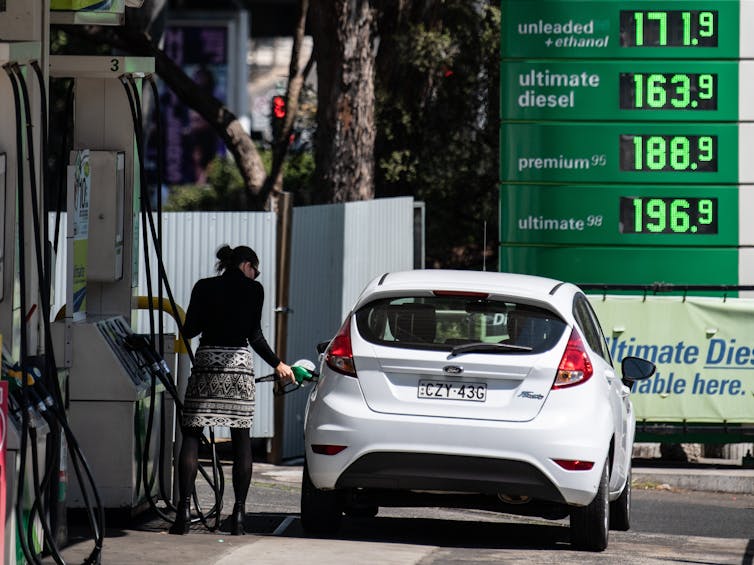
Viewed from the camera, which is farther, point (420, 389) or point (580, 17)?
point (580, 17)

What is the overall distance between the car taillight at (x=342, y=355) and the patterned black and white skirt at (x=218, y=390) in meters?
0.51

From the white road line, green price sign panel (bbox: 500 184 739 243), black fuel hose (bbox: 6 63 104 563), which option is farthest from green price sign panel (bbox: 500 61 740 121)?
black fuel hose (bbox: 6 63 104 563)

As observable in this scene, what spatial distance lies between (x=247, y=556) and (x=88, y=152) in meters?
2.59

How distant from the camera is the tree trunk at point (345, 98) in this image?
20.0m

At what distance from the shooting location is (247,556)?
855 cm

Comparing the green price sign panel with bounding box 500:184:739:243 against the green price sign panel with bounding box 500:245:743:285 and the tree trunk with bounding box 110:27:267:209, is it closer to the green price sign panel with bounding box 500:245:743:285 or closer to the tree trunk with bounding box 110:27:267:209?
the green price sign panel with bounding box 500:245:743:285

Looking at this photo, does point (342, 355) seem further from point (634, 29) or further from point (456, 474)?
point (634, 29)

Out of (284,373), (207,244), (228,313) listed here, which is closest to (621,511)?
(284,373)

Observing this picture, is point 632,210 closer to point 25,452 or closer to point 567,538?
point 567,538

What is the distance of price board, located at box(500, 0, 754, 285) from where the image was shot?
15.0 m

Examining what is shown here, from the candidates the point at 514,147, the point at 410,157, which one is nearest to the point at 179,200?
the point at 410,157

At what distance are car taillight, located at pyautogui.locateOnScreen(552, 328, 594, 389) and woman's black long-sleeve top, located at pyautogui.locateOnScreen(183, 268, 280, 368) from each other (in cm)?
168

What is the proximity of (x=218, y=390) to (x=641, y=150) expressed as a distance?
6.84 m

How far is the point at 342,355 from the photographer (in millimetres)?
9227
